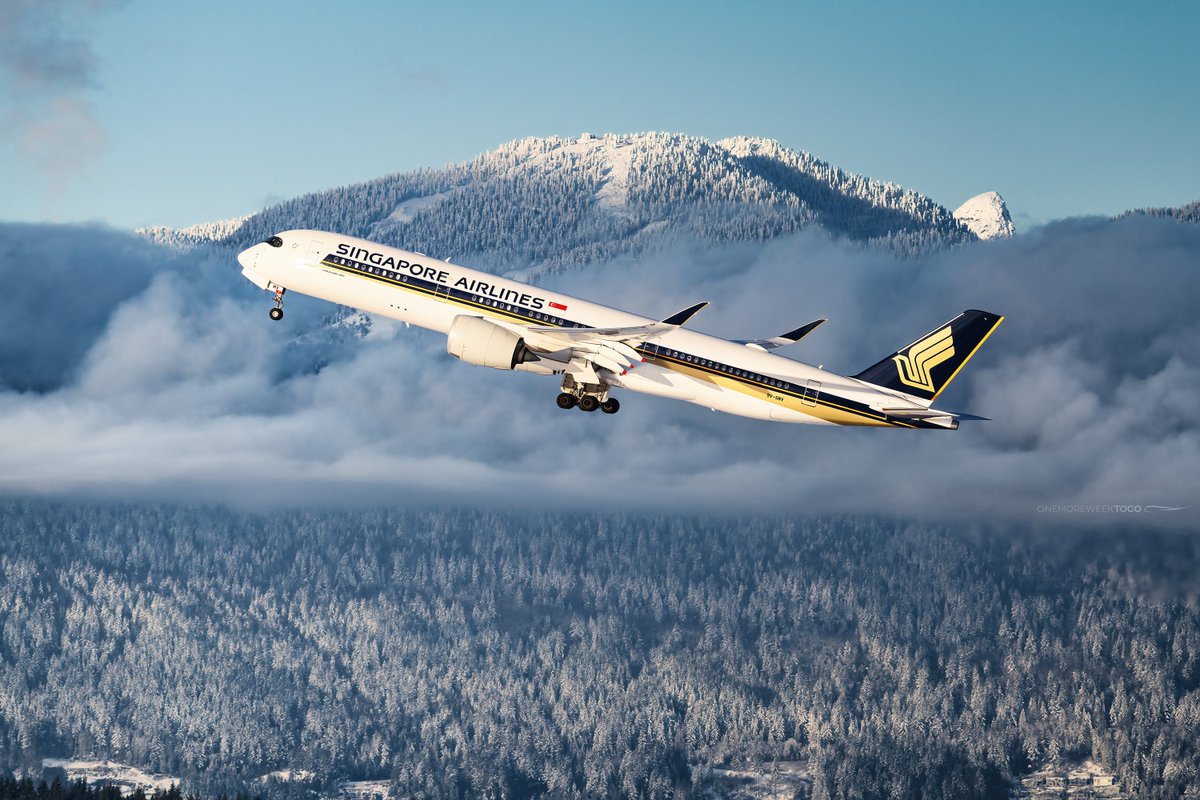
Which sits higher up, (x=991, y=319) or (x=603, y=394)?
(x=991, y=319)

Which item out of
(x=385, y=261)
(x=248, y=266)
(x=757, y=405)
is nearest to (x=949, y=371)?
(x=757, y=405)

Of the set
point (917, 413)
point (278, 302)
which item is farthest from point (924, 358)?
point (278, 302)

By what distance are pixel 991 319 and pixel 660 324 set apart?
30.7 meters

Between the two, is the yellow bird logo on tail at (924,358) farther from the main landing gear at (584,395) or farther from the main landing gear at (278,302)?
the main landing gear at (278,302)

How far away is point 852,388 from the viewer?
11906 centimetres

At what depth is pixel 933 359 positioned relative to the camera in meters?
123

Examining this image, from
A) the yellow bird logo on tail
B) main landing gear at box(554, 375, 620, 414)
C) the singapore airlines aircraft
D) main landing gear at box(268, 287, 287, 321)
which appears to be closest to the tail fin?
the yellow bird logo on tail

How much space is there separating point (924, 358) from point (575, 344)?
2926 centimetres

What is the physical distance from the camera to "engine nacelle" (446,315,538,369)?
372 ft

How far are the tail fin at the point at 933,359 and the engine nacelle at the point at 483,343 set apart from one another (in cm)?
2911

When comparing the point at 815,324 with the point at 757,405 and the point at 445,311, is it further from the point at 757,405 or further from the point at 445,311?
the point at 445,311

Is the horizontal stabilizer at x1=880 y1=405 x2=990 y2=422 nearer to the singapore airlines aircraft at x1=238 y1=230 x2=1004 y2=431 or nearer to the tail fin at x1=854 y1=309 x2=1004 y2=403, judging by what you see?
the singapore airlines aircraft at x1=238 y1=230 x2=1004 y2=431

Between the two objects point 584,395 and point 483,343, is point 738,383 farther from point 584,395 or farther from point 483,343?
point 483,343

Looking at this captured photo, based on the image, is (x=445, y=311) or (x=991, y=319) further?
(x=991, y=319)
